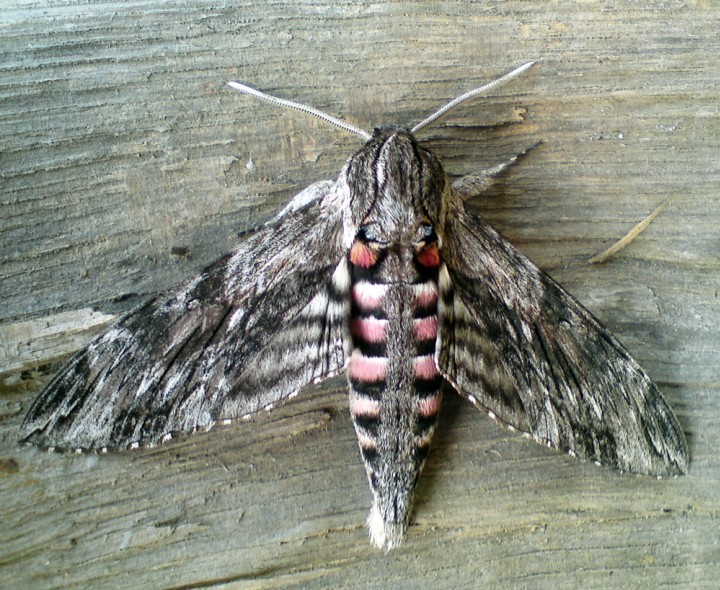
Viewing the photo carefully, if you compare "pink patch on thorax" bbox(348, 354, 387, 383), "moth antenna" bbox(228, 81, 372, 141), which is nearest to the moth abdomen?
"pink patch on thorax" bbox(348, 354, 387, 383)

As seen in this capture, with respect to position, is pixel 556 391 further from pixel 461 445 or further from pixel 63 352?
pixel 63 352

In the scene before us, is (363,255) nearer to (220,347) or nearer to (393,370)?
(393,370)

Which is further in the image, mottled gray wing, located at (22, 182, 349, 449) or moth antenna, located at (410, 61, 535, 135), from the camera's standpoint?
moth antenna, located at (410, 61, 535, 135)

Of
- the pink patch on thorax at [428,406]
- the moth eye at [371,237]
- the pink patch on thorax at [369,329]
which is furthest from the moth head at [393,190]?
the pink patch on thorax at [428,406]

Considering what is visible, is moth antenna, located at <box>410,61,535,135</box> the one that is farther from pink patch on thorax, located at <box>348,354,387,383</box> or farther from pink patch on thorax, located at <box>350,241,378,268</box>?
pink patch on thorax, located at <box>348,354,387,383</box>

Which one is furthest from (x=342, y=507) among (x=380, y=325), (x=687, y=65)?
(x=687, y=65)

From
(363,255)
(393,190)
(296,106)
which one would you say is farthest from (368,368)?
(296,106)

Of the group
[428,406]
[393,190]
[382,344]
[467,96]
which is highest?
[467,96]
